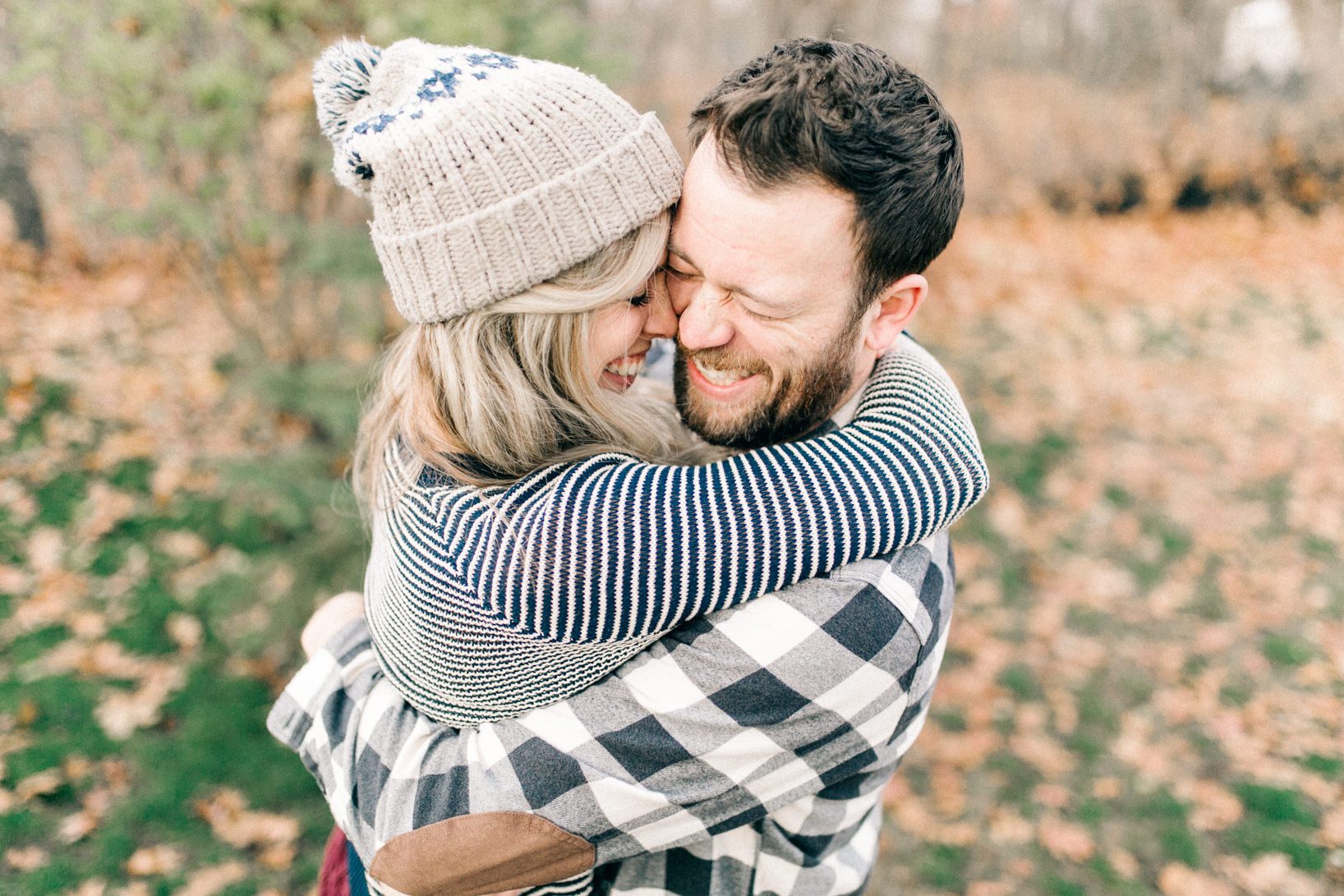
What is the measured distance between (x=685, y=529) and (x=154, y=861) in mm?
3197

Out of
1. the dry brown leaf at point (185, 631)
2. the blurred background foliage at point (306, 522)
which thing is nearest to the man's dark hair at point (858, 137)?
the blurred background foliage at point (306, 522)

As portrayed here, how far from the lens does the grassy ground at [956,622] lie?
3703mm

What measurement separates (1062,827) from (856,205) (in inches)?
134

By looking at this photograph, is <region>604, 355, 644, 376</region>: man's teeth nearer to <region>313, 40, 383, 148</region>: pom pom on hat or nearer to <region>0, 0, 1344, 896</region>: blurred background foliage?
<region>313, 40, 383, 148</region>: pom pom on hat

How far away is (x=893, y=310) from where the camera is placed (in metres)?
1.96

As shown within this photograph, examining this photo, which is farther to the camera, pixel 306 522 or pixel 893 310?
pixel 306 522

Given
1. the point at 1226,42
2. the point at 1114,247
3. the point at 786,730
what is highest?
the point at 786,730

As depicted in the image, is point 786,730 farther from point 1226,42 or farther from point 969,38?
point 1226,42

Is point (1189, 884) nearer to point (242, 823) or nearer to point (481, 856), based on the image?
point (481, 856)

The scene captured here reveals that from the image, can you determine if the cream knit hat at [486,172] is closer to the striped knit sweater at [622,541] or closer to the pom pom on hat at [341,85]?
the pom pom on hat at [341,85]

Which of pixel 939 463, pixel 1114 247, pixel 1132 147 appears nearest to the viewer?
pixel 939 463

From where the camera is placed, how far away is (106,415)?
5.57 meters

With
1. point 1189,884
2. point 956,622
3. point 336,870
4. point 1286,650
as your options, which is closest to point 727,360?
point 336,870

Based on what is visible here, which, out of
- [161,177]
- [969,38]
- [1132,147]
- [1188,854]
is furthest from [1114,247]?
[161,177]
